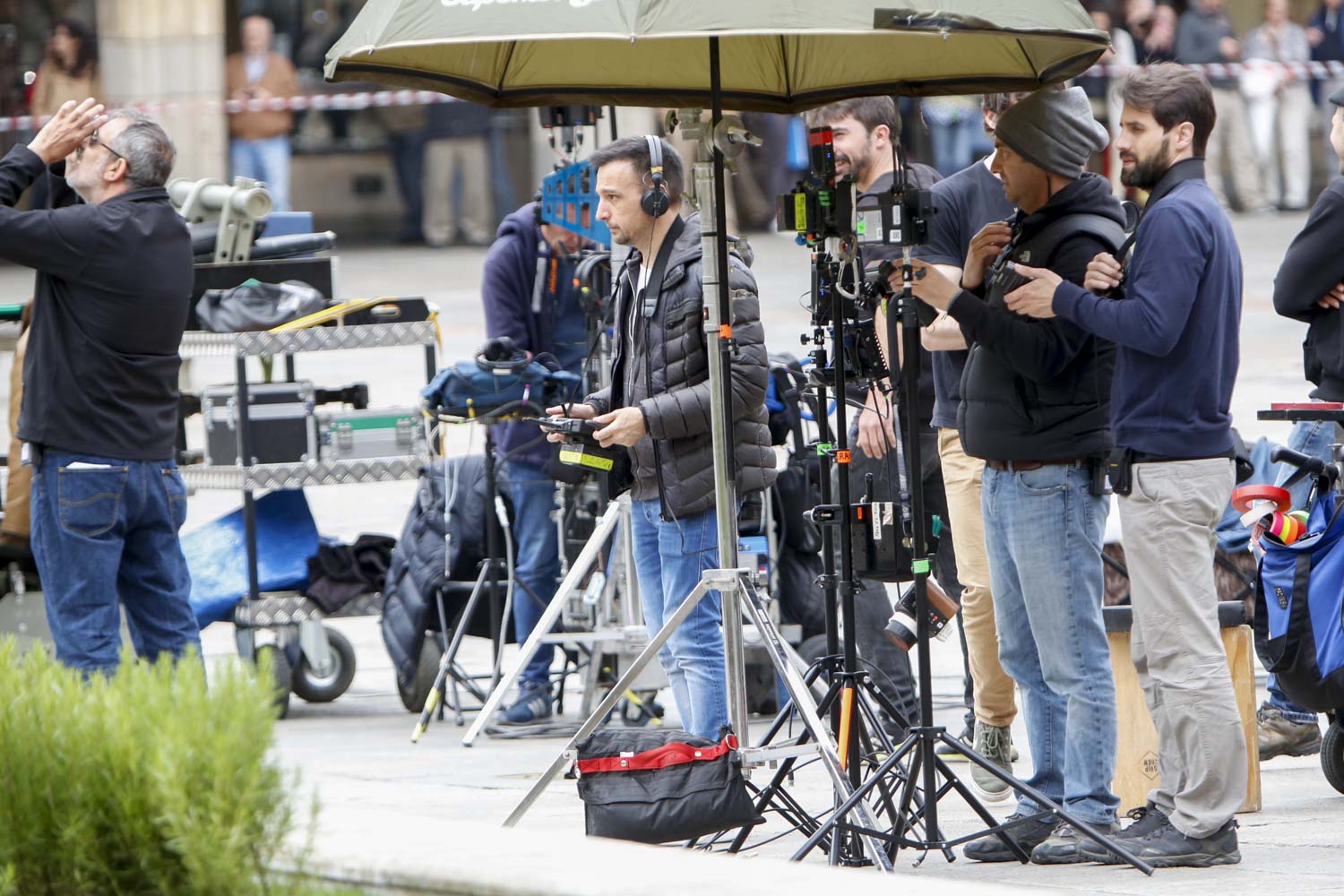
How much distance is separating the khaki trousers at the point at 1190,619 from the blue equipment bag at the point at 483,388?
2979 millimetres

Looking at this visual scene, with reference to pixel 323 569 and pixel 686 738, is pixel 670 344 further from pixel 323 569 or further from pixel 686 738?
pixel 323 569

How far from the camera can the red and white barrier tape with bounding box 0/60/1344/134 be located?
20.3 metres

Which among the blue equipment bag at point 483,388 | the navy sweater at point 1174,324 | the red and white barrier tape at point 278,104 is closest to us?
the navy sweater at point 1174,324

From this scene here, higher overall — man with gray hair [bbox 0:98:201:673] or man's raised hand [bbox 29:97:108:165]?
man's raised hand [bbox 29:97:108:165]

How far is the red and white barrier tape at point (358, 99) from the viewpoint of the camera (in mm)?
20281

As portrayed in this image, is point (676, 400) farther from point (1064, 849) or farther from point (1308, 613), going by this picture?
point (1308, 613)

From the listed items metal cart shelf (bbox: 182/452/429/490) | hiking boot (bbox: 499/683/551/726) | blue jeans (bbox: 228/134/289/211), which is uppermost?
blue jeans (bbox: 228/134/289/211)

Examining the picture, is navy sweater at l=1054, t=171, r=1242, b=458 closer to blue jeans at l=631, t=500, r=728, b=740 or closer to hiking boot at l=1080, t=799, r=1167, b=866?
hiking boot at l=1080, t=799, r=1167, b=866

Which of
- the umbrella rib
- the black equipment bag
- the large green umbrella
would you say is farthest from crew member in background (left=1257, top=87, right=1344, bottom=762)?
the umbrella rib

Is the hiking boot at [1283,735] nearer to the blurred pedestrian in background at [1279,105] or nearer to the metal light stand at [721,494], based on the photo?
the metal light stand at [721,494]

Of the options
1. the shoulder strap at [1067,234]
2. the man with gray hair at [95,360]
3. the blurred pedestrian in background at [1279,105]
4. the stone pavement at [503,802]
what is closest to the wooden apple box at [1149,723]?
the stone pavement at [503,802]

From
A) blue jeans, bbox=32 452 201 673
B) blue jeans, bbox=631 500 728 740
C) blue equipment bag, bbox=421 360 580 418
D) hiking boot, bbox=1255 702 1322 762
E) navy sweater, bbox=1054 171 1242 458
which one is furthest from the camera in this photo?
blue equipment bag, bbox=421 360 580 418

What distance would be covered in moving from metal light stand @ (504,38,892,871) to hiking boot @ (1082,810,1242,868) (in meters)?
0.73

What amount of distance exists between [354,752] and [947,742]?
119 inches
